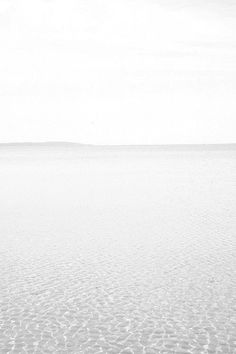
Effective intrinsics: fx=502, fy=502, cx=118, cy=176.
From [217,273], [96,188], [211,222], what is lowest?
[96,188]

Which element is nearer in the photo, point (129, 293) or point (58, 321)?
point (58, 321)

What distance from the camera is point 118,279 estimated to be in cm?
1588

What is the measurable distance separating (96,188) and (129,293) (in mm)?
29343

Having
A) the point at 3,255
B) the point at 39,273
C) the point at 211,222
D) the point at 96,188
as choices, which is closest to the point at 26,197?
the point at 96,188

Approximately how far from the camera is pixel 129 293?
1452 cm

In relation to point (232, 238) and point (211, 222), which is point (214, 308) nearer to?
point (232, 238)

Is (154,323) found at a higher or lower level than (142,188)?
higher

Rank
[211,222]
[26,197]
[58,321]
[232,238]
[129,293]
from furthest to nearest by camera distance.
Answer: [26,197] → [211,222] → [232,238] → [129,293] → [58,321]

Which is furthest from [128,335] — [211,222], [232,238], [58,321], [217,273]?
[211,222]

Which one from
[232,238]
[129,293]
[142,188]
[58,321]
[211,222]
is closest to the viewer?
[58,321]

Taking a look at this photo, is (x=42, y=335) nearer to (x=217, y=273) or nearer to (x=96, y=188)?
(x=217, y=273)

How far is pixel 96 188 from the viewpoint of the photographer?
1720 inches

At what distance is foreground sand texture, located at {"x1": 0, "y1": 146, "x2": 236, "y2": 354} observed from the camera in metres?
11.5

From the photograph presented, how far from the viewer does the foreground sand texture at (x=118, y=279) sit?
11461 millimetres
